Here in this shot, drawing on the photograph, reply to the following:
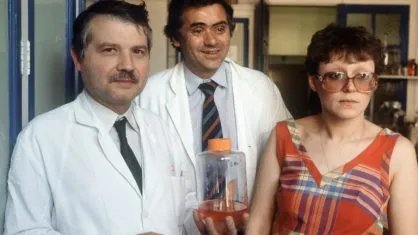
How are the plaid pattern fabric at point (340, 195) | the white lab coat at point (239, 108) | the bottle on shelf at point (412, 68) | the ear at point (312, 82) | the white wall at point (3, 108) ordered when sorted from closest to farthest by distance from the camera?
the white wall at point (3, 108) → the plaid pattern fabric at point (340, 195) → the ear at point (312, 82) → the white lab coat at point (239, 108) → the bottle on shelf at point (412, 68)

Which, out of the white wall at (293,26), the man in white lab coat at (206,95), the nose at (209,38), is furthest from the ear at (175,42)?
the white wall at (293,26)

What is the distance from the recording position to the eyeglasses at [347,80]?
131 cm

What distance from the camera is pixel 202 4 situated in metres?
1.75

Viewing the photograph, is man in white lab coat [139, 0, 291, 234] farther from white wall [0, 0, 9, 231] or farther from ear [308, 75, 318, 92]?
white wall [0, 0, 9, 231]

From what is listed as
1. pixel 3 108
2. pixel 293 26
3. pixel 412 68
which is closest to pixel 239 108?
pixel 3 108

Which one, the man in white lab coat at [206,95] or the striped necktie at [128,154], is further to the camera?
the man in white lab coat at [206,95]

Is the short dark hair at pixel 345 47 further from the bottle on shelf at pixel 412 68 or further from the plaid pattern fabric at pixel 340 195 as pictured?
the bottle on shelf at pixel 412 68

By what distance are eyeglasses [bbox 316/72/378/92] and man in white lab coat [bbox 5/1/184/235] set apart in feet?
1.71

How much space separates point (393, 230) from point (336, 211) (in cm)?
18

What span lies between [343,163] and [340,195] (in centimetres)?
10

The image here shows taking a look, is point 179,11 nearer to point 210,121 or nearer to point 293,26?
point 210,121

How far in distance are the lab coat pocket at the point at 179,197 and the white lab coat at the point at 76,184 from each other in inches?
3.5

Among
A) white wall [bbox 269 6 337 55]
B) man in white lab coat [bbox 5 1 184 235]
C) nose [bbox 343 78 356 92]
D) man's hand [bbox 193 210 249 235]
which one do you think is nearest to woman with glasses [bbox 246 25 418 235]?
nose [bbox 343 78 356 92]

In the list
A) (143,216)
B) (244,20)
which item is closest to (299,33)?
(244,20)
